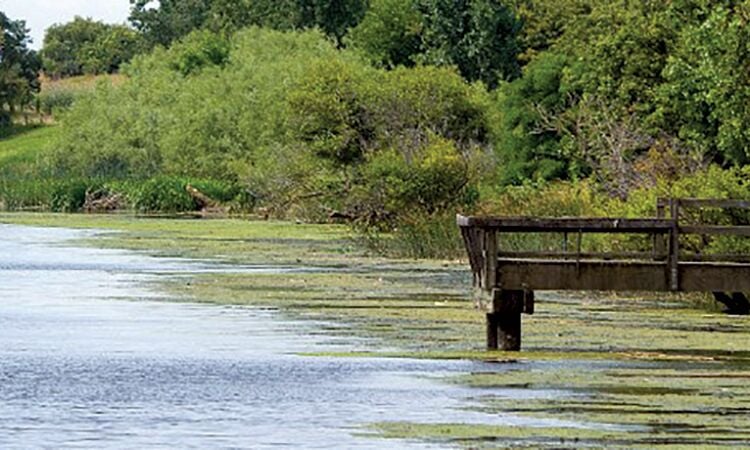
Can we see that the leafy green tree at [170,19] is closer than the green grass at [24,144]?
No

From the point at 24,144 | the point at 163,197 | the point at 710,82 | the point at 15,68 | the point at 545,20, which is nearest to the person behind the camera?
the point at 710,82

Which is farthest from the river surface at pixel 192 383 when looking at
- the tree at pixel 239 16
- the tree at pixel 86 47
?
the tree at pixel 86 47

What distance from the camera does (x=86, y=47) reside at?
173000mm

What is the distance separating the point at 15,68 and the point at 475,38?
59.0 metres

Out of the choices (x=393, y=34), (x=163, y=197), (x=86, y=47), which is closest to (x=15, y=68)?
(x=86, y=47)

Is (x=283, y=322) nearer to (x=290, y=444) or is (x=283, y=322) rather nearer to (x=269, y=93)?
(x=290, y=444)

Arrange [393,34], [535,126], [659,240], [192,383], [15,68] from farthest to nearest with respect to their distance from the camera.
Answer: [15,68]
[393,34]
[535,126]
[659,240]
[192,383]

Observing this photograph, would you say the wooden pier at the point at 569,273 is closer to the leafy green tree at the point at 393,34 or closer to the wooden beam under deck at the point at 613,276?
the wooden beam under deck at the point at 613,276

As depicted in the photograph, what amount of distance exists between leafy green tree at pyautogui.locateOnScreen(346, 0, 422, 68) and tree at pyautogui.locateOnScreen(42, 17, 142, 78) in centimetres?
5427

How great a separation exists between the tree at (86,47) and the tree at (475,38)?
2530 inches

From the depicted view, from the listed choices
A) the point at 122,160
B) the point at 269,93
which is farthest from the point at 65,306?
the point at 122,160

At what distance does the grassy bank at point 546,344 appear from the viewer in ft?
64.0

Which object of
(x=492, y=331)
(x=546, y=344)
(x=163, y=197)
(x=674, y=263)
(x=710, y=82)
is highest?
A: (x=710, y=82)

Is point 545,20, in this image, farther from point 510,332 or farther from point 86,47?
point 86,47
